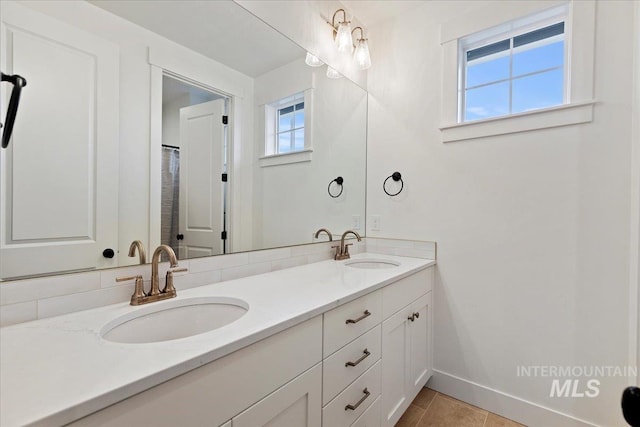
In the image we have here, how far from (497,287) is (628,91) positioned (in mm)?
1085

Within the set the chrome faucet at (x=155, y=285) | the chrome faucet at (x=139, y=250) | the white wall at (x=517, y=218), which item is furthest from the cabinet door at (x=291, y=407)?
the white wall at (x=517, y=218)

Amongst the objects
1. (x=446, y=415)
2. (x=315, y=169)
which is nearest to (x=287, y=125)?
(x=315, y=169)

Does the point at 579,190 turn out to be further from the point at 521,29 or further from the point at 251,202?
the point at 251,202

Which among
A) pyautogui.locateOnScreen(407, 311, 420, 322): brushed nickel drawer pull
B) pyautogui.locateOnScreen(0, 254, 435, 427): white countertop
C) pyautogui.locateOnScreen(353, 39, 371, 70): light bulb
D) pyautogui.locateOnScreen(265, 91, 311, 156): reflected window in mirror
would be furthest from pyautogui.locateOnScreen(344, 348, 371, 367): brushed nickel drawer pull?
pyautogui.locateOnScreen(353, 39, 371, 70): light bulb

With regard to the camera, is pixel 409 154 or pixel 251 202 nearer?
pixel 251 202

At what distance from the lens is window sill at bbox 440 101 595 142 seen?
4.44 feet

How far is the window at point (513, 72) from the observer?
4.87 ft

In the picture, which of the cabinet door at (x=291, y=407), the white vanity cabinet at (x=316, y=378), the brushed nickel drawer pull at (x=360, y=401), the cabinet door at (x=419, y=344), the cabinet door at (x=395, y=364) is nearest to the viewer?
the white vanity cabinet at (x=316, y=378)

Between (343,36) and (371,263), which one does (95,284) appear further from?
(343,36)

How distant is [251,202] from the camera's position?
1.43m

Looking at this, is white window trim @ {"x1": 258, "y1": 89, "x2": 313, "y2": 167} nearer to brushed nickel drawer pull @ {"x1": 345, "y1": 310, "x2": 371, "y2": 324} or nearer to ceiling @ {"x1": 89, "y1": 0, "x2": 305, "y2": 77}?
ceiling @ {"x1": 89, "y1": 0, "x2": 305, "y2": 77}

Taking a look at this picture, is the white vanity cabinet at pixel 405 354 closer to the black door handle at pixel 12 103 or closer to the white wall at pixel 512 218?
the white wall at pixel 512 218

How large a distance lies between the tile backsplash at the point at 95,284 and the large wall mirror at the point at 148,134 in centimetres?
4

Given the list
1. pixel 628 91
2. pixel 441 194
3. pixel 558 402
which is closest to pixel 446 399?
pixel 558 402
